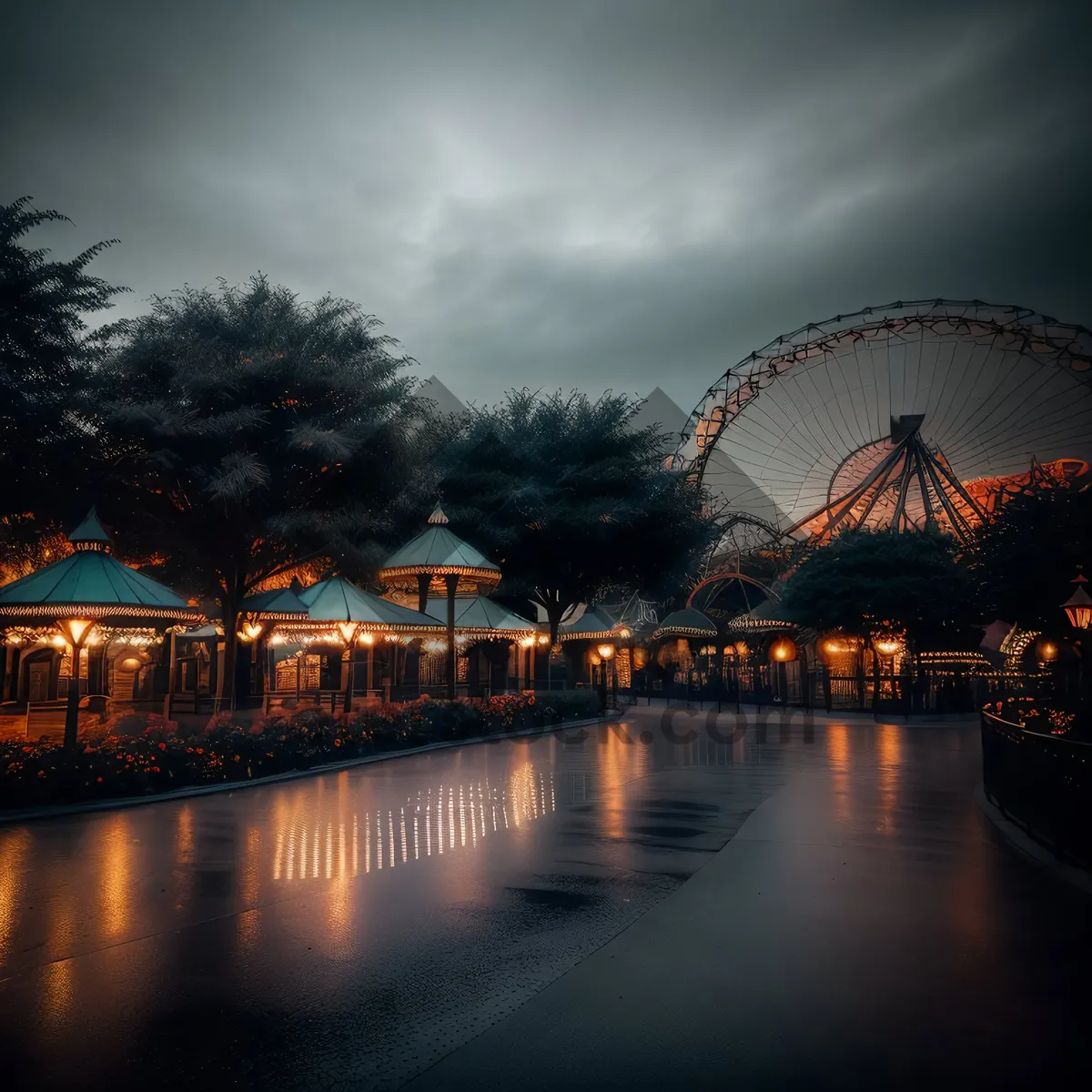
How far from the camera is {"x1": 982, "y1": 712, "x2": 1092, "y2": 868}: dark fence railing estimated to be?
8.11m

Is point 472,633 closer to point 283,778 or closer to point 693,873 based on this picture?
point 283,778

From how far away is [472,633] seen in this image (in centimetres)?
2916

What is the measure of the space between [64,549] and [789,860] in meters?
26.2

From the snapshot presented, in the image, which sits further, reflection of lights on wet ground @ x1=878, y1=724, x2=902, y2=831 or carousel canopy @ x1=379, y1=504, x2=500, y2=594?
carousel canopy @ x1=379, y1=504, x2=500, y2=594

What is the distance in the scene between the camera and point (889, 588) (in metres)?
39.9

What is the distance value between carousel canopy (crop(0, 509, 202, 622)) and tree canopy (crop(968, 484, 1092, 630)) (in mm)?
27475

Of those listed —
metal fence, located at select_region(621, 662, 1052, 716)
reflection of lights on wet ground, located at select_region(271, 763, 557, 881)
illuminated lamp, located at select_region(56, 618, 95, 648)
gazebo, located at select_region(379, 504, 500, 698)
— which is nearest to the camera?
reflection of lights on wet ground, located at select_region(271, 763, 557, 881)

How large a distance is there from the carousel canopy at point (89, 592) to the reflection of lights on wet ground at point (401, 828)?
18.2ft

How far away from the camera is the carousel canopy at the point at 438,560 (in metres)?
26.7

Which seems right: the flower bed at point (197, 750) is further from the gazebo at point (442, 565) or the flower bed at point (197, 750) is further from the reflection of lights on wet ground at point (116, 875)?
the gazebo at point (442, 565)

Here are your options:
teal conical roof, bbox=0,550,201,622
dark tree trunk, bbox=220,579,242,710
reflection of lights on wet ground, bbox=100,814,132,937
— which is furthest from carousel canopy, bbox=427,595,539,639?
reflection of lights on wet ground, bbox=100,814,132,937

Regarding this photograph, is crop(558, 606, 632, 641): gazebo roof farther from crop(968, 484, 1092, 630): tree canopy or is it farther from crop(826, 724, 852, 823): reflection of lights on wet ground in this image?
crop(968, 484, 1092, 630): tree canopy

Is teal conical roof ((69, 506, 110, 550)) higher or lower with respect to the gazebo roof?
higher

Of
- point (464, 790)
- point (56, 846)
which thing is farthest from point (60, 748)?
point (464, 790)
